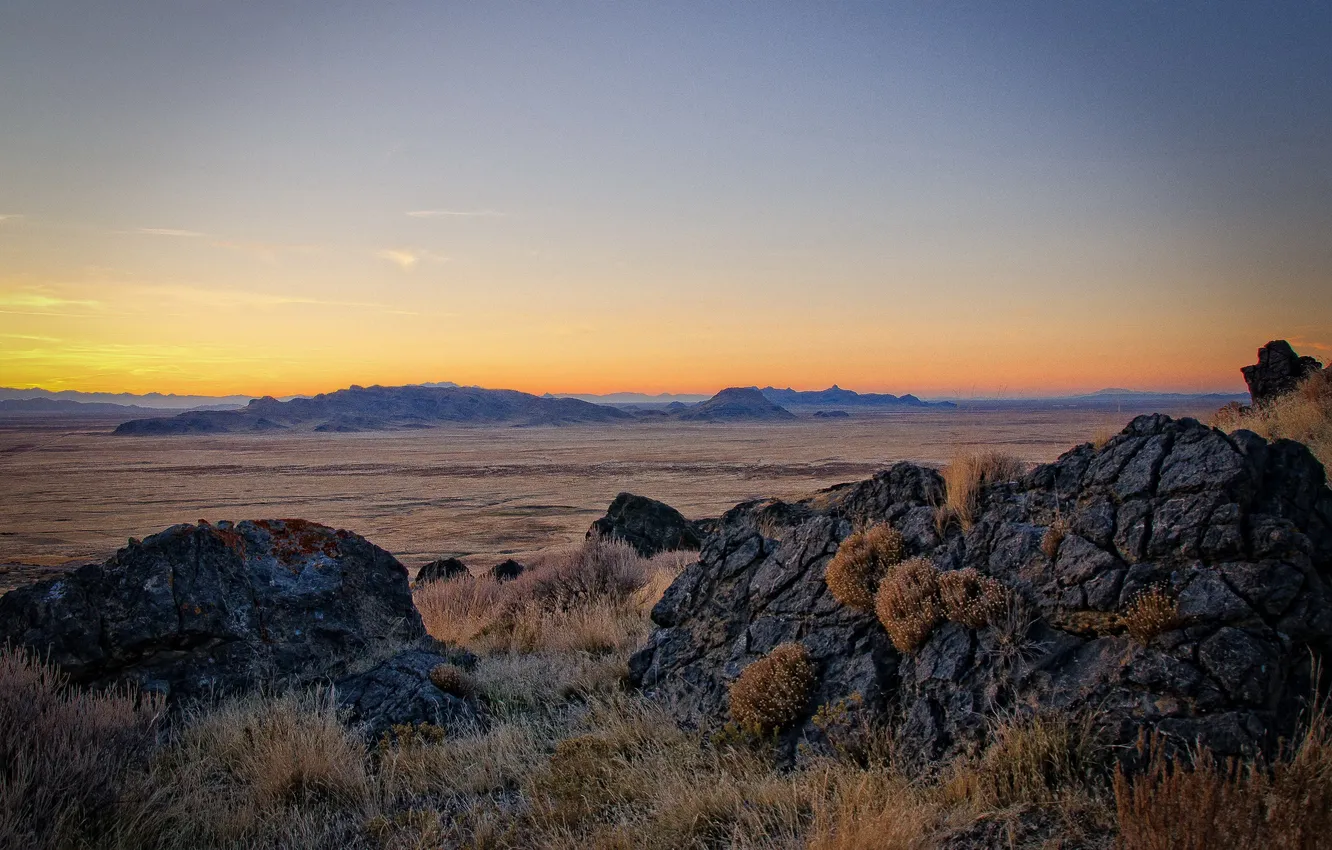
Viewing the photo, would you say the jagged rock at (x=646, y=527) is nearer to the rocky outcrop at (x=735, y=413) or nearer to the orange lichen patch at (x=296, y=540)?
the orange lichen patch at (x=296, y=540)

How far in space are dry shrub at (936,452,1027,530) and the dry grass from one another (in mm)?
5954

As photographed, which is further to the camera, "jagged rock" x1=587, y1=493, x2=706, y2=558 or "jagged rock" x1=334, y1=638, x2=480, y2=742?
"jagged rock" x1=587, y1=493, x2=706, y2=558

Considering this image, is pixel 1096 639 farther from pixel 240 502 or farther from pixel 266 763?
pixel 240 502

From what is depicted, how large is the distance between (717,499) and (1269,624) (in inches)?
1282

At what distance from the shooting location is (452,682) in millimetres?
6691

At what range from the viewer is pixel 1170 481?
4.62 metres

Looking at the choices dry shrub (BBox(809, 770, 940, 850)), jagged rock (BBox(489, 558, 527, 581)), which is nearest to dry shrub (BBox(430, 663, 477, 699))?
dry shrub (BBox(809, 770, 940, 850))

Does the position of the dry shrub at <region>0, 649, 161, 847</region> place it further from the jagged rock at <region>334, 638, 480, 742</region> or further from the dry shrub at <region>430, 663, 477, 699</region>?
the dry shrub at <region>430, 663, 477, 699</region>

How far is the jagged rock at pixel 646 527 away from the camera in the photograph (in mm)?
15695

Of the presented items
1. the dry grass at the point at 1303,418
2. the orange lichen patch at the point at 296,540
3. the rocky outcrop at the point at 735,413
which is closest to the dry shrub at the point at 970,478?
the dry grass at the point at 1303,418

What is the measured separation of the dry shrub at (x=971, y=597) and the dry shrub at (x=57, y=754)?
5.13 meters

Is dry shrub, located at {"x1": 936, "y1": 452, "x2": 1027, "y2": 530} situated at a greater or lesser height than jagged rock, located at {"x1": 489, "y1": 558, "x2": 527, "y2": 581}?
greater

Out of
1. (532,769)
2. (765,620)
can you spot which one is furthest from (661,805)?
(765,620)

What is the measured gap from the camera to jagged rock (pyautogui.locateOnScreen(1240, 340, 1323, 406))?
1686 cm
